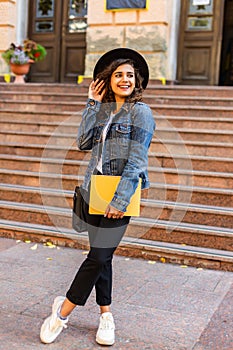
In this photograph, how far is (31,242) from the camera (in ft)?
18.2

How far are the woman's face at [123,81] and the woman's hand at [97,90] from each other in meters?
0.08

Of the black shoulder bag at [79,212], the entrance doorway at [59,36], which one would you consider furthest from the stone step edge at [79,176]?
the entrance doorway at [59,36]

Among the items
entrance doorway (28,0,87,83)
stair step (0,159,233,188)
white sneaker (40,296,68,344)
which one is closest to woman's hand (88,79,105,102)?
white sneaker (40,296,68,344)

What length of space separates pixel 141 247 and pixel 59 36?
696cm

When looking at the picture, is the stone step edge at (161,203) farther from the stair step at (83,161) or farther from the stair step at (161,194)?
the stair step at (83,161)

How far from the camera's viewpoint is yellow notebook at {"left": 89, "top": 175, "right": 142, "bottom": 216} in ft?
9.95

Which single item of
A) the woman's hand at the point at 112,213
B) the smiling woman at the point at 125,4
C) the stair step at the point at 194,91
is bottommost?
the woman's hand at the point at 112,213

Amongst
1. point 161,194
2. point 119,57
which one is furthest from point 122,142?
point 161,194

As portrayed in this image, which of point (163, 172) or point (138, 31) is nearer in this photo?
point (163, 172)

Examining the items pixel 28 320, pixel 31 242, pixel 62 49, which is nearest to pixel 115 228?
pixel 28 320

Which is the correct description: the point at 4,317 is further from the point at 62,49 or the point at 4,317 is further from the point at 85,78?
the point at 62,49

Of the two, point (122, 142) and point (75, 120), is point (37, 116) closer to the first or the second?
point (75, 120)

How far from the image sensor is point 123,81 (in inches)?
120

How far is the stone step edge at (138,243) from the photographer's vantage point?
486cm
